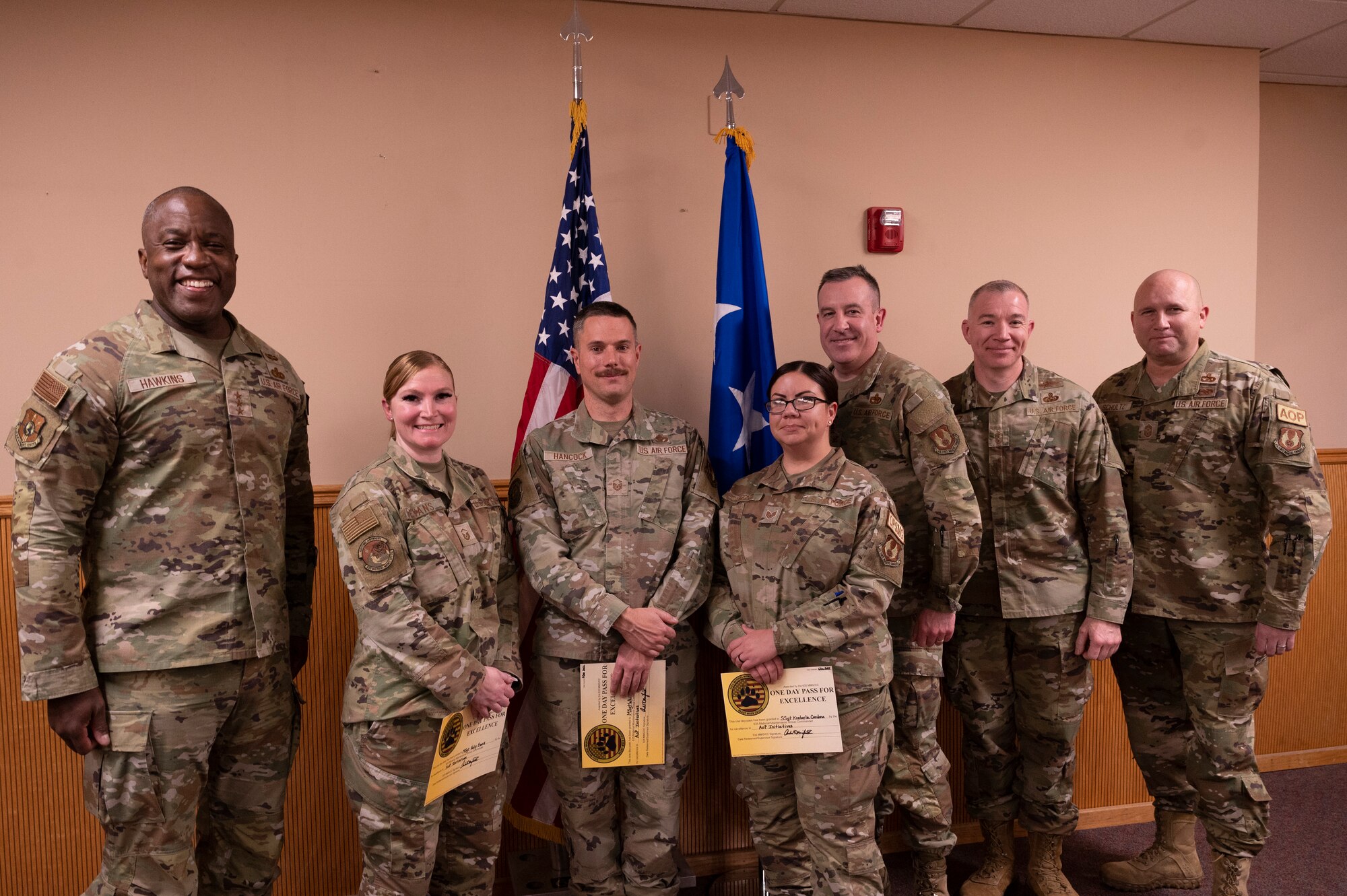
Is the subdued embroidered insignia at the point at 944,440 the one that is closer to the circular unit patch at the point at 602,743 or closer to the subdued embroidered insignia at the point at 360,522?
the circular unit patch at the point at 602,743

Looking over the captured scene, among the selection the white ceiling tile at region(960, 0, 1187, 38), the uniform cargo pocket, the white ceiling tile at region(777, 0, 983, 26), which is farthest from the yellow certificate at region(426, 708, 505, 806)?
the white ceiling tile at region(960, 0, 1187, 38)

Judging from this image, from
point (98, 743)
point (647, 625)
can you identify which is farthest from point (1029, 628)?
point (98, 743)

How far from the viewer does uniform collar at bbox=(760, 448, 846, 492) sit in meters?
2.21

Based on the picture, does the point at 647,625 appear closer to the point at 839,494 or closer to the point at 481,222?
the point at 839,494

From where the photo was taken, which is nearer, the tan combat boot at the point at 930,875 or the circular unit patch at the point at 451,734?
the circular unit patch at the point at 451,734

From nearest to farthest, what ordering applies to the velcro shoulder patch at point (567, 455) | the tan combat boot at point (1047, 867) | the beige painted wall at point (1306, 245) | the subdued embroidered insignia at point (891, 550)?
the subdued embroidered insignia at point (891, 550) → the velcro shoulder patch at point (567, 455) → the tan combat boot at point (1047, 867) → the beige painted wall at point (1306, 245)

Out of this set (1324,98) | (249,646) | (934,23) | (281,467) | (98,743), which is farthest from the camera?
(1324,98)

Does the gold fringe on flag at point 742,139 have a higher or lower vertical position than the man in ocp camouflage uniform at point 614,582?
higher

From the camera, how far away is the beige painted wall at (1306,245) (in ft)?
13.2

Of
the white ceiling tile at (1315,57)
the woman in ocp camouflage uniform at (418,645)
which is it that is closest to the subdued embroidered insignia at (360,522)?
the woman in ocp camouflage uniform at (418,645)

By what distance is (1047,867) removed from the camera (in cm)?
274

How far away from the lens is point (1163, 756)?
2764 millimetres

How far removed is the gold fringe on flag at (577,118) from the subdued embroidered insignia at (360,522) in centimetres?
136

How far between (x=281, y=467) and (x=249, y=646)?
1.36 ft
